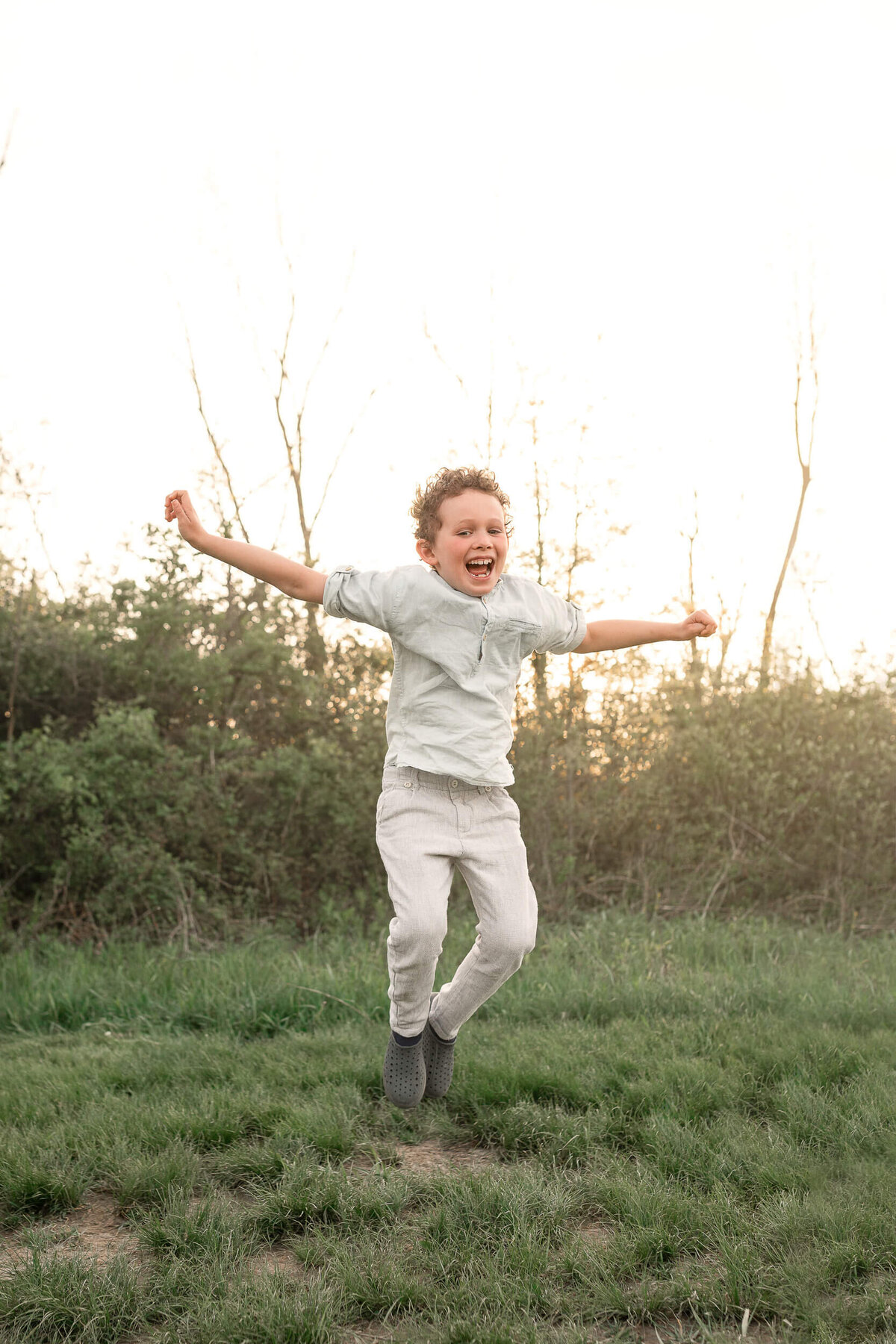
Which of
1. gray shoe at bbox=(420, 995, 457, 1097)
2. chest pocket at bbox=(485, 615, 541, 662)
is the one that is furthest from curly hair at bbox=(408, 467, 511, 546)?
gray shoe at bbox=(420, 995, 457, 1097)

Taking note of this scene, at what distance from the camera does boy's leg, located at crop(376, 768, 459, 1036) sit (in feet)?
11.6

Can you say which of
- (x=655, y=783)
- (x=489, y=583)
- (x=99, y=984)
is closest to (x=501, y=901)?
(x=489, y=583)

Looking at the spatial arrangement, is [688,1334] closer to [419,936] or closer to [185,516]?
[419,936]

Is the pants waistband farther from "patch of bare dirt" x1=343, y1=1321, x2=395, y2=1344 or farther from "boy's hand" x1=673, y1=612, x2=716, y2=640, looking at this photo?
"patch of bare dirt" x1=343, y1=1321, x2=395, y2=1344

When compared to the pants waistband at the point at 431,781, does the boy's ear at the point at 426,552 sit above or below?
above

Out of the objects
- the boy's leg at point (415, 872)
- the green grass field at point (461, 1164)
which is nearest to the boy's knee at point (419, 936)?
the boy's leg at point (415, 872)

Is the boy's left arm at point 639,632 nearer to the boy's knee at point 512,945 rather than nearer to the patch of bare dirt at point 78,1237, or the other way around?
the boy's knee at point 512,945

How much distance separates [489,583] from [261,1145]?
6.25 ft

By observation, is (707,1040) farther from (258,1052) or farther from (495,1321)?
(495,1321)

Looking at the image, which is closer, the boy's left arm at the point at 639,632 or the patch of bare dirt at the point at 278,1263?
the patch of bare dirt at the point at 278,1263

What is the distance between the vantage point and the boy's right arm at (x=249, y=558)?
3.63 meters

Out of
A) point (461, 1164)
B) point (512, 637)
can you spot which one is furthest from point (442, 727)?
point (461, 1164)

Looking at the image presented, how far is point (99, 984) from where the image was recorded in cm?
568

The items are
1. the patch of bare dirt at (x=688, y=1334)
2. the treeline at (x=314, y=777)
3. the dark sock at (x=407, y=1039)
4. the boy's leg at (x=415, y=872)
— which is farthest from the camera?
the treeline at (x=314, y=777)
